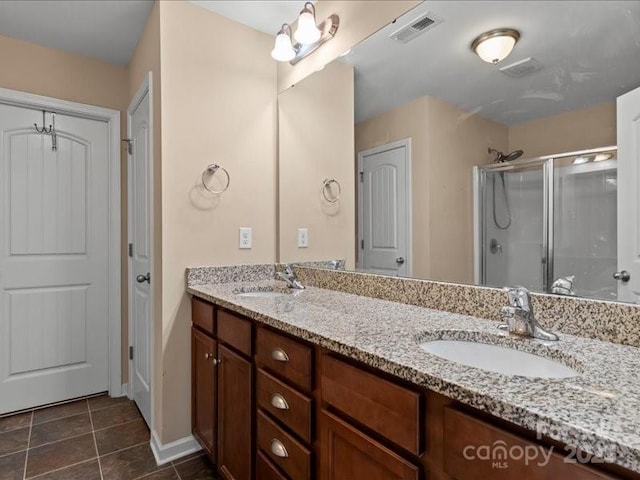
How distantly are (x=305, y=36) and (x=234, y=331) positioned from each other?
1.52m

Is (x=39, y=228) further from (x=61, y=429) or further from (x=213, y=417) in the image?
(x=213, y=417)

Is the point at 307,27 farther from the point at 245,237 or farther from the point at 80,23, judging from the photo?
the point at 80,23

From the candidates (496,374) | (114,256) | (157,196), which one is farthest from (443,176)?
(114,256)

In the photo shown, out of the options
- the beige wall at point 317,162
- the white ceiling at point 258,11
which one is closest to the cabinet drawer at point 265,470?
the beige wall at point 317,162

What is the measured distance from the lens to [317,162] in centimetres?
207

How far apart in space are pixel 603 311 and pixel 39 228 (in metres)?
3.04

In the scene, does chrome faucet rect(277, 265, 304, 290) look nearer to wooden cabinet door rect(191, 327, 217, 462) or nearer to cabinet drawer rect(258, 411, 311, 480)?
wooden cabinet door rect(191, 327, 217, 462)

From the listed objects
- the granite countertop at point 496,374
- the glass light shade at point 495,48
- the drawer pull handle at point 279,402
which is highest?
the glass light shade at point 495,48

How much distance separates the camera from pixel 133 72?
8.15ft

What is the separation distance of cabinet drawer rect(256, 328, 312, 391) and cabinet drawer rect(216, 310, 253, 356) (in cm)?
7

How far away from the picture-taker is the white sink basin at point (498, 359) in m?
0.85

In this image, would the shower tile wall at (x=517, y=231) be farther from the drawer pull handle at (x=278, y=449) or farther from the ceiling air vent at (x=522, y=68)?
the drawer pull handle at (x=278, y=449)

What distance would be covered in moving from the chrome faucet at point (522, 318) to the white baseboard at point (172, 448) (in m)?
1.73

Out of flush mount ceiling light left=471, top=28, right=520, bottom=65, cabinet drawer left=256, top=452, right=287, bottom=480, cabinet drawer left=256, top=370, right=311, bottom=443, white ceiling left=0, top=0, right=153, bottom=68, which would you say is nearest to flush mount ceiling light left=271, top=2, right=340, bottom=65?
white ceiling left=0, top=0, right=153, bottom=68
